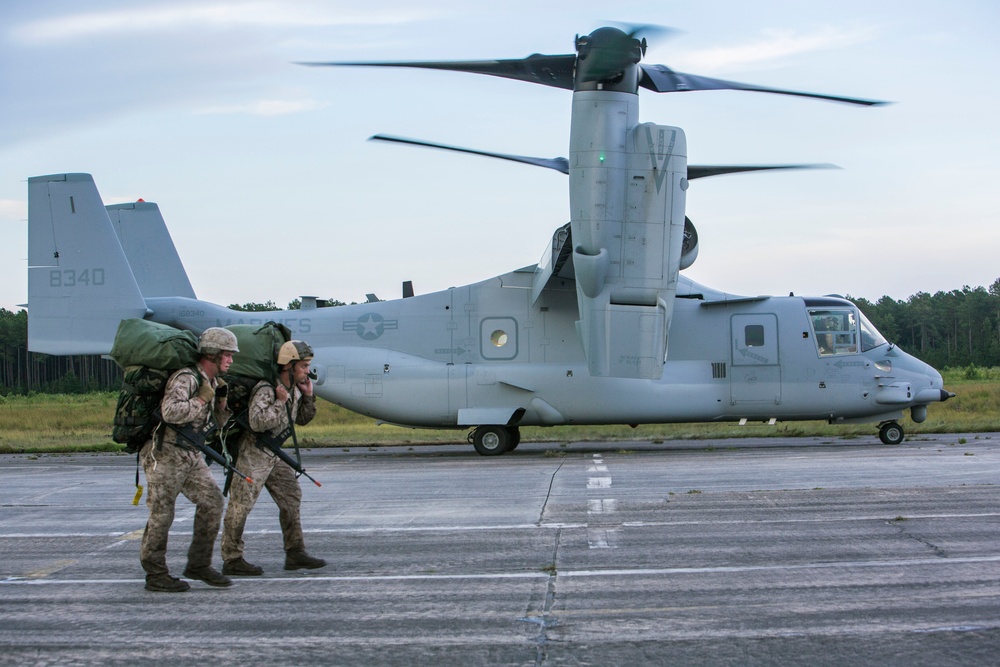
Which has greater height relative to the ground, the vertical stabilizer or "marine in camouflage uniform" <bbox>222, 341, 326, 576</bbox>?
the vertical stabilizer

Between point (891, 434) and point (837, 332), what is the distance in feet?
7.24

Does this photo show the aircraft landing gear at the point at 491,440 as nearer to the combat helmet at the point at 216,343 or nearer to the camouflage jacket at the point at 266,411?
the camouflage jacket at the point at 266,411

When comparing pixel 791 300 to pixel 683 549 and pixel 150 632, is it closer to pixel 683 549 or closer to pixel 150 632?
pixel 683 549

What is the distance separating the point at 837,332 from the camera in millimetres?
19391

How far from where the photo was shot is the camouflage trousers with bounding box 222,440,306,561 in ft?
25.9

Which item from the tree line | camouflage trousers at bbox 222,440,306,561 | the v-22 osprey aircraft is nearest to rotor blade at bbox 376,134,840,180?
the v-22 osprey aircraft

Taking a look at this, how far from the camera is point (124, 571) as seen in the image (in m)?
8.25

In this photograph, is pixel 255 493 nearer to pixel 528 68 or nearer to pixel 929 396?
pixel 528 68

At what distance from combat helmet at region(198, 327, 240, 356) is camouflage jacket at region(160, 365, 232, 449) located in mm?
193

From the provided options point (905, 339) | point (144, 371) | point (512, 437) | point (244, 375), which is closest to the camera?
point (144, 371)

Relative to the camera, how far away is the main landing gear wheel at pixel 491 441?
19.5 metres

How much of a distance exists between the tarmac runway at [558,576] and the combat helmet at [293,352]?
1.74 m

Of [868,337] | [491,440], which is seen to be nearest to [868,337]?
[868,337]

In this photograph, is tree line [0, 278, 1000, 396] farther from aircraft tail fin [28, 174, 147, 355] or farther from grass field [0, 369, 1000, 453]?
aircraft tail fin [28, 174, 147, 355]
